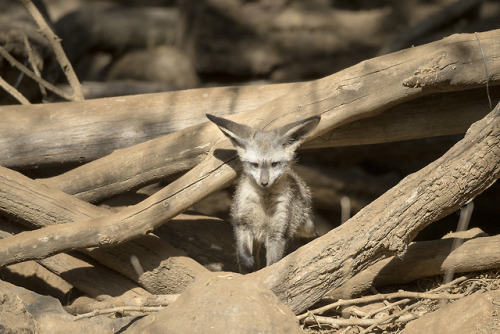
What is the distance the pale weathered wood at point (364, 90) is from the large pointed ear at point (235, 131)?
0.25 m

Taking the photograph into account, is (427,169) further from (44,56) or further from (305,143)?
(44,56)

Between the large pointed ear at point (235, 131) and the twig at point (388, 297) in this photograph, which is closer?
the twig at point (388, 297)

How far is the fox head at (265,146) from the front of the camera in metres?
4.81

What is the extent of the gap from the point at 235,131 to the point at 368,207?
124cm

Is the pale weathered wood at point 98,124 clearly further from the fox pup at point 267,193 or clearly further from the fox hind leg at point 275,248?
the fox hind leg at point 275,248

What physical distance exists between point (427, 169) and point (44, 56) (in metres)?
4.79

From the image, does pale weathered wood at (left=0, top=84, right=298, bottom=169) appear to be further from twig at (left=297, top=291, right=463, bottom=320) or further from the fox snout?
twig at (left=297, top=291, right=463, bottom=320)

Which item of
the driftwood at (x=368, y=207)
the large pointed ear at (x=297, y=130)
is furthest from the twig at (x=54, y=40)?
the large pointed ear at (x=297, y=130)

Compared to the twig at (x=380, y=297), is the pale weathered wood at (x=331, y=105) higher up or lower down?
higher up

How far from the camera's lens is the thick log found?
4133 millimetres

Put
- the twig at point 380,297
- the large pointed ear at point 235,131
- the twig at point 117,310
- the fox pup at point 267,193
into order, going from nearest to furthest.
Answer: the twig at point 117,310
the twig at point 380,297
the large pointed ear at point 235,131
the fox pup at point 267,193

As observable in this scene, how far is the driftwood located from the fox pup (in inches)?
7.1

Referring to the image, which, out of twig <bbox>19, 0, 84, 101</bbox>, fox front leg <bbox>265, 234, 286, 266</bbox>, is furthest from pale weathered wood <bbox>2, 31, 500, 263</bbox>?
twig <bbox>19, 0, 84, 101</bbox>

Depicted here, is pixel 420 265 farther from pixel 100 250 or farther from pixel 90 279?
pixel 90 279
